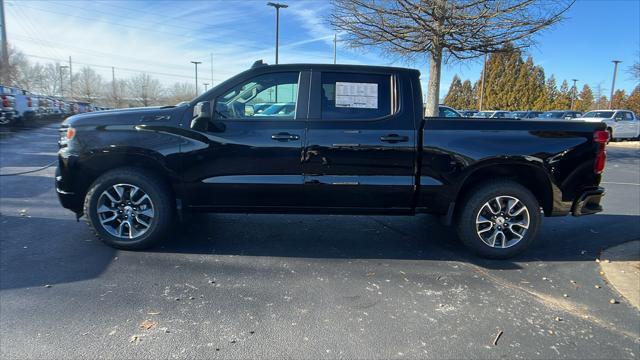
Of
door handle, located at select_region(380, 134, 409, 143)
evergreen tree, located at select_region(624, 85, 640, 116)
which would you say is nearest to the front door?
door handle, located at select_region(380, 134, 409, 143)

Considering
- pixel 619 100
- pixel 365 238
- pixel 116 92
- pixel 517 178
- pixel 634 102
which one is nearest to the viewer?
pixel 517 178

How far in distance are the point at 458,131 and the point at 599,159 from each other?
5.09ft

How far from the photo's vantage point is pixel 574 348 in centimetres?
279

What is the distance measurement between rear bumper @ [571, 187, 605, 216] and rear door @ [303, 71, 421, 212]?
1801 mm

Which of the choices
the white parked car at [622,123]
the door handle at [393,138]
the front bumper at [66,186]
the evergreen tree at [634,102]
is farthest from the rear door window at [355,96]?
the evergreen tree at [634,102]

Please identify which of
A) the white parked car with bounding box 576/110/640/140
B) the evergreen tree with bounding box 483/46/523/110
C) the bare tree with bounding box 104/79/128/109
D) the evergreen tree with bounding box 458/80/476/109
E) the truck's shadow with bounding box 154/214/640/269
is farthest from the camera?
the bare tree with bounding box 104/79/128/109

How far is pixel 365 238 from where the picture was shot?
498cm

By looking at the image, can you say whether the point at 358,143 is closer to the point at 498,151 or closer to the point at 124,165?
the point at 498,151

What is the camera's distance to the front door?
415 cm

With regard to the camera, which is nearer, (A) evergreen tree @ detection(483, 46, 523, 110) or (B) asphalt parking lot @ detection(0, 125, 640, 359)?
(B) asphalt parking lot @ detection(0, 125, 640, 359)

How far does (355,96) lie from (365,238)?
1.74 meters

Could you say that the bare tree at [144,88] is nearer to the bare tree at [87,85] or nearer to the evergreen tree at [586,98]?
the bare tree at [87,85]

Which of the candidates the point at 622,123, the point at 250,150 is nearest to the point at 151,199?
the point at 250,150

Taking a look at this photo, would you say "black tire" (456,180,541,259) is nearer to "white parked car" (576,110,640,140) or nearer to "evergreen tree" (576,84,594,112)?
"white parked car" (576,110,640,140)
